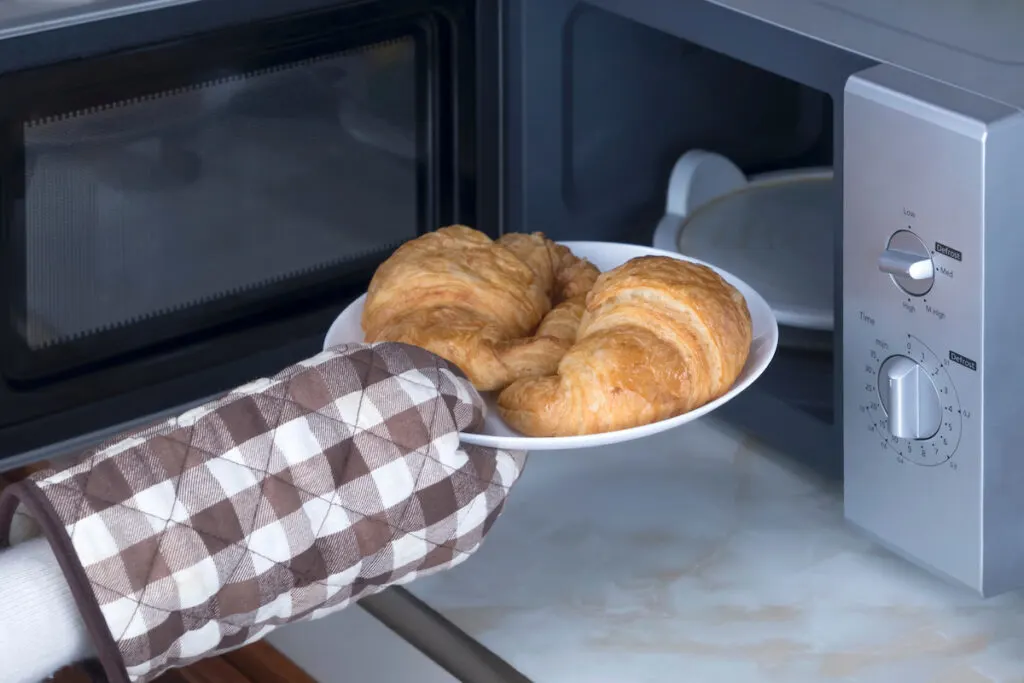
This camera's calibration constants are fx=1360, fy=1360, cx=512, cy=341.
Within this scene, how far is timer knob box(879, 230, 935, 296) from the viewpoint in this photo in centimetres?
74

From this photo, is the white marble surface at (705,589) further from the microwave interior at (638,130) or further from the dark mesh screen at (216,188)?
the dark mesh screen at (216,188)

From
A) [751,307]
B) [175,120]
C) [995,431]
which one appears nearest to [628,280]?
[751,307]

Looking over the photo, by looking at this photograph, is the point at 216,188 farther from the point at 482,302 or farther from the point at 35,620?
the point at 35,620

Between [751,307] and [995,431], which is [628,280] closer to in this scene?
[751,307]

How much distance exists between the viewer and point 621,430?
2.44 ft

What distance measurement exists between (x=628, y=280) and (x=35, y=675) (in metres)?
0.38

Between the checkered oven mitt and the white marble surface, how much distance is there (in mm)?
117

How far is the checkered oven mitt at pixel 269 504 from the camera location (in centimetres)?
61

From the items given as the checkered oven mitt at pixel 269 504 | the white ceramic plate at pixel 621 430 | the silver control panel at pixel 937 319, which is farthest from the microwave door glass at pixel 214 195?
the silver control panel at pixel 937 319

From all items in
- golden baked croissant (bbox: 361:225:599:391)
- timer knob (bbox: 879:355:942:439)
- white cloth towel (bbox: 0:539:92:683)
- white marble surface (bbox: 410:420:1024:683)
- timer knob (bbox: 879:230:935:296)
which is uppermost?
timer knob (bbox: 879:230:935:296)

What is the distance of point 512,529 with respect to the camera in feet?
2.98

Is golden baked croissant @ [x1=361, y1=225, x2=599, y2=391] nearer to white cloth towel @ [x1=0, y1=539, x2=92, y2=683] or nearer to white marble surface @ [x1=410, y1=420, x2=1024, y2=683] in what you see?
white marble surface @ [x1=410, y1=420, x2=1024, y2=683]

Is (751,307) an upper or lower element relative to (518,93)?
lower

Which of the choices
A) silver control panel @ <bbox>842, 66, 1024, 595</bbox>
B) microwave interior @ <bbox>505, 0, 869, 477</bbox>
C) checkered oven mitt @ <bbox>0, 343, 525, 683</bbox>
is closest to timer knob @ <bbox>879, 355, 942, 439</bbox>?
silver control panel @ <bbox>842, 66, 1024, 595</bbox>
